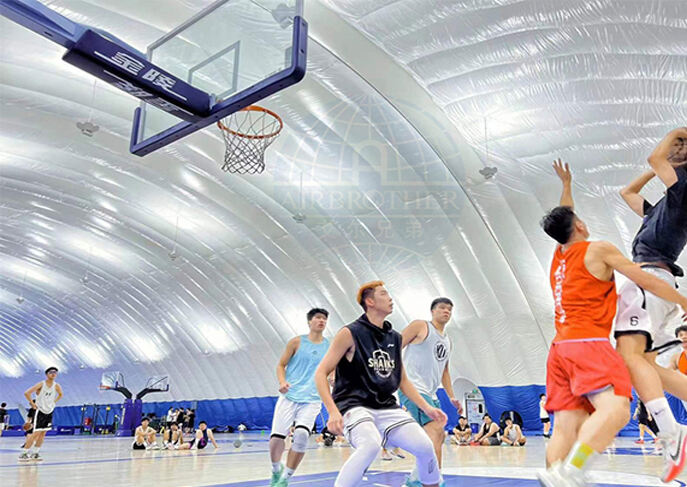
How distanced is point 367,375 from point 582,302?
1.52 metres

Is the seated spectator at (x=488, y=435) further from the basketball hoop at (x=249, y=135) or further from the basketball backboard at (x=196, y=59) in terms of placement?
the basketball backboard at (x=196, y=59)

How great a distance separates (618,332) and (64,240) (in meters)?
25.3

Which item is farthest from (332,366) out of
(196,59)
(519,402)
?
(519,402)

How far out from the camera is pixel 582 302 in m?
3.29

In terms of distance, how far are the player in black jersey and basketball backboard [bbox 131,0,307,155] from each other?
3.65 m

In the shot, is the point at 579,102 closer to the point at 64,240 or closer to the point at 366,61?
the point at 366,61

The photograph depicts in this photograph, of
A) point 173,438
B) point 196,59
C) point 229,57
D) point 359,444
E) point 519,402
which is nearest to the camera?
point 359,444

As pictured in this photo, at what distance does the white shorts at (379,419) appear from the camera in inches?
147

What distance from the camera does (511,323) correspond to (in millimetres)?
17594

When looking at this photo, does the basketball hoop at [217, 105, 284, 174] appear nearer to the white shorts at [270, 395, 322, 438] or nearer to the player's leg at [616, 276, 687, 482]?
the white shorts at [270, 395, 322, 438]

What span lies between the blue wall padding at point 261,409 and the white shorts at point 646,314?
13618 mm

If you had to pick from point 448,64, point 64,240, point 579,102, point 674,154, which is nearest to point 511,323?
point 579,102

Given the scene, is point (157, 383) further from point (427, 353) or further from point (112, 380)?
point (427, 353)

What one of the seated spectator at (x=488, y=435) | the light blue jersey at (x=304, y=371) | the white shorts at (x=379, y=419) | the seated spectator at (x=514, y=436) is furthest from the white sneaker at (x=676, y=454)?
the seated spectator at (x=488, y=435)
